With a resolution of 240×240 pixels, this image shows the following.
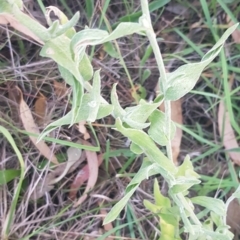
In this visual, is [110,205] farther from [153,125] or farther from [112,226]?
[153,125]

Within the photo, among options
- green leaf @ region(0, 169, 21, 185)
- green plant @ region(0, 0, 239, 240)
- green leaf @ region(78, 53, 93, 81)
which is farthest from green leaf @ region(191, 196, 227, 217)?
green leaf @ region(0, 169, 21, 185)

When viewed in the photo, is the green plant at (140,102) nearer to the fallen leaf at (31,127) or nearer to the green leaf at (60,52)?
the green leaf at (60,52)

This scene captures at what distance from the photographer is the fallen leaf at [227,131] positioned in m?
1.28

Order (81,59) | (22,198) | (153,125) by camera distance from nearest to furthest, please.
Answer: (81,59) < (153,125) < (22,198)

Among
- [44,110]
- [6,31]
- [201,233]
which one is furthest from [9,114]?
[201,233]

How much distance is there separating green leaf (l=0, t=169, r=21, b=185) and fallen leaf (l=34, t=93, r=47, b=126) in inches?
5.0

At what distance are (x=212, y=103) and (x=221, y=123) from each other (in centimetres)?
6

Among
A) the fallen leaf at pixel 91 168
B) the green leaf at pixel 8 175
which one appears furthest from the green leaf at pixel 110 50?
the green leaf at pixel 8 175

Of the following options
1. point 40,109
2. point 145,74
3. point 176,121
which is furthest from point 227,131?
point 40,109

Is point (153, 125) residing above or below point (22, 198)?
above

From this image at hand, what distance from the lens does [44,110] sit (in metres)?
1.23

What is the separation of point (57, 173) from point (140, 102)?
0.53 m

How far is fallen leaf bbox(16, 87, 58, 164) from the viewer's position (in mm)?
1204

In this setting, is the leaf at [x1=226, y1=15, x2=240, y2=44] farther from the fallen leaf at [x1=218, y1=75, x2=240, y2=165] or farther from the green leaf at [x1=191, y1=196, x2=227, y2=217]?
the green leaf at [x1=191, y1=196, x2=227, y2=217]
